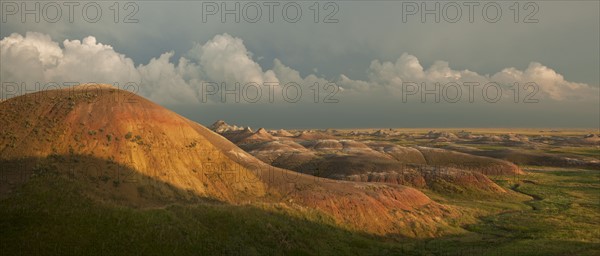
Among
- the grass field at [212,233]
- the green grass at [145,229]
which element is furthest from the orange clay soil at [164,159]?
the green grass at [145,229]

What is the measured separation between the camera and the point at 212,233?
89.1ft

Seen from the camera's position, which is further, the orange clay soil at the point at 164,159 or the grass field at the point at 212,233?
the orange clay soil at the point at 164,159

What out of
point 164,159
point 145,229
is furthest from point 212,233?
point 164,159

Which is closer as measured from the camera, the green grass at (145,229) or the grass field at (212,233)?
the green grass at (145,229)

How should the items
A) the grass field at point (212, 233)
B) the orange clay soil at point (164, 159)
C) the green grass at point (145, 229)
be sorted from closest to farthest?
the green grass at point (145, 229) < the grass field at point (212, 233) < the orange clay soil at point (164, 159)

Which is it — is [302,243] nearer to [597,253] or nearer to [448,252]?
[448,252]

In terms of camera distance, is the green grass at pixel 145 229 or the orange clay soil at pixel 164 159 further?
the orange clay soil at pixel 164 159

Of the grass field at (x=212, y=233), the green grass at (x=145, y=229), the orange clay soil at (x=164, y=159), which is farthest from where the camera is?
the orange clay soil at (x=164, y=159)

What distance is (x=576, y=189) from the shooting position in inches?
3300

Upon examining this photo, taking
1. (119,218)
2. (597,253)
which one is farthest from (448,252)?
(119,218)

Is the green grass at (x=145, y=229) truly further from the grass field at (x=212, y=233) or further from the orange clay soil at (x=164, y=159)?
the orange clay soil at (x=164, y=159)

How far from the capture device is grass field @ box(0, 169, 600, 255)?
2278 centimetres

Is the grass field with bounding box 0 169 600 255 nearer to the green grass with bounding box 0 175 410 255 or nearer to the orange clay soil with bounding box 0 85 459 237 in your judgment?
the green grass with bounding box 0 175 410 255

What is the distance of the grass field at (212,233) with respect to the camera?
74.7ft
